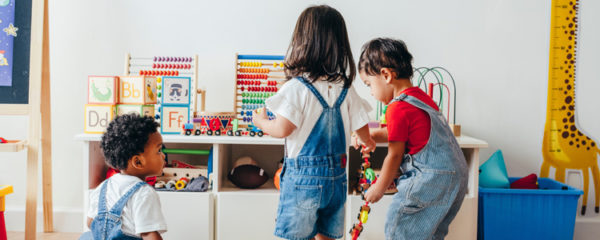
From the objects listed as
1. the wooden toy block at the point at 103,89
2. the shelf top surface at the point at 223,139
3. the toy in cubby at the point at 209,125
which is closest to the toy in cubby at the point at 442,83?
the shelf top surface at the point at 223,139

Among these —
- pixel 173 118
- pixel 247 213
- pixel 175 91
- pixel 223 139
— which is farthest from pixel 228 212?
pixel 175 91

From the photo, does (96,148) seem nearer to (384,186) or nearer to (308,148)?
(308,148)

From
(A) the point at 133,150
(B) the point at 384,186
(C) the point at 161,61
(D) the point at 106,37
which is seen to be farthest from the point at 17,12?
(B) the point at 384,186

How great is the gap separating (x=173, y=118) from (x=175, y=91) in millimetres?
134

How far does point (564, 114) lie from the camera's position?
262 cm

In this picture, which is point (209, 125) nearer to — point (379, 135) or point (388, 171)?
point (379, 135)

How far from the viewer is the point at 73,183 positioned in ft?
8.98

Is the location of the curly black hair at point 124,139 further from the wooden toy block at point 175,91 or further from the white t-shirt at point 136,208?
the wooden toy block at point 175,91

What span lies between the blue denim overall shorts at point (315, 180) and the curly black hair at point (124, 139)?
455 mm

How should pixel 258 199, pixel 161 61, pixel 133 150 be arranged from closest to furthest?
pixel 133 150, pixel 258 199, pixel 161 61

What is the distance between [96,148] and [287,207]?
3.88 ft

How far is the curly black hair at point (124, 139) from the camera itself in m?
1.34

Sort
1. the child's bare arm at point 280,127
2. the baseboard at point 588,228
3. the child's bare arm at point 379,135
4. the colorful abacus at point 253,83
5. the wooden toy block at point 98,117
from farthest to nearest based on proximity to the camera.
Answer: the baseboard at point 588,228 < the colorful abacus at point 253,83 < the wooden toy block at point 98,117 < the child's bare arm at point 379,135 < the child's bare arm at point 280,127

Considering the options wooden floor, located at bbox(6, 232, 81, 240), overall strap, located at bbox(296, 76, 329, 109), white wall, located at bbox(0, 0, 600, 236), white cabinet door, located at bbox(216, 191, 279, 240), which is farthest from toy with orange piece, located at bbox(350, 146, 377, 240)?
wooden floor, located at bbox(6, 232, 81, 240)
